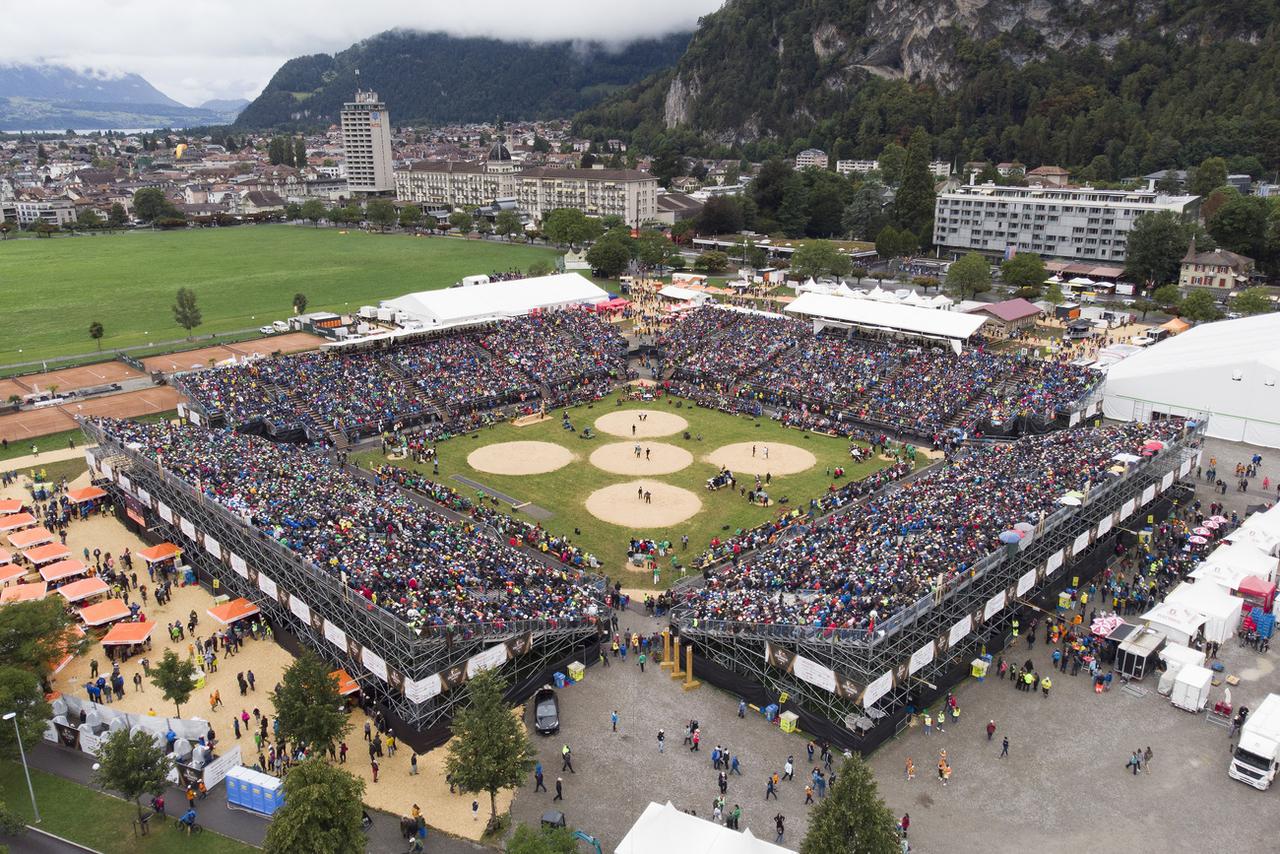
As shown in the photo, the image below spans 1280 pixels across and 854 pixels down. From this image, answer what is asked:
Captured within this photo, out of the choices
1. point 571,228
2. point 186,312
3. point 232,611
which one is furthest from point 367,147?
point 232,611

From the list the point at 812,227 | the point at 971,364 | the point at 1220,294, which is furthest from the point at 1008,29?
the point at 971,364

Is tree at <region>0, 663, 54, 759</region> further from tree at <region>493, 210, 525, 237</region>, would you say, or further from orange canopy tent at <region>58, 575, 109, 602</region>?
tree at <region>493, 210, 525, 237</region>

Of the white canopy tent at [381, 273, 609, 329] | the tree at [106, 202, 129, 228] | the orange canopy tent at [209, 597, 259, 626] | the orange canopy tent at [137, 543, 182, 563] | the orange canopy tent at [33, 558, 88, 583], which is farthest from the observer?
the tree at [106, 202, 129, 228]

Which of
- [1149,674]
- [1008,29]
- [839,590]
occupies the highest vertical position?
[1008,29]

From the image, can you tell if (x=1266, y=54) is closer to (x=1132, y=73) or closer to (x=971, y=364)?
(x=1132, y=73)

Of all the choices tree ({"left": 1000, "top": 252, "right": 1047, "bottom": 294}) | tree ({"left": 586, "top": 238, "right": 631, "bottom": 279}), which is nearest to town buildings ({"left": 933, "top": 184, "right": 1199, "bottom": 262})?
tree ({"left": 1000, "top": 252, "right": 1047, "bottom": 294})

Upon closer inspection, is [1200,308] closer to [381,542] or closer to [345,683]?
[381,542]
